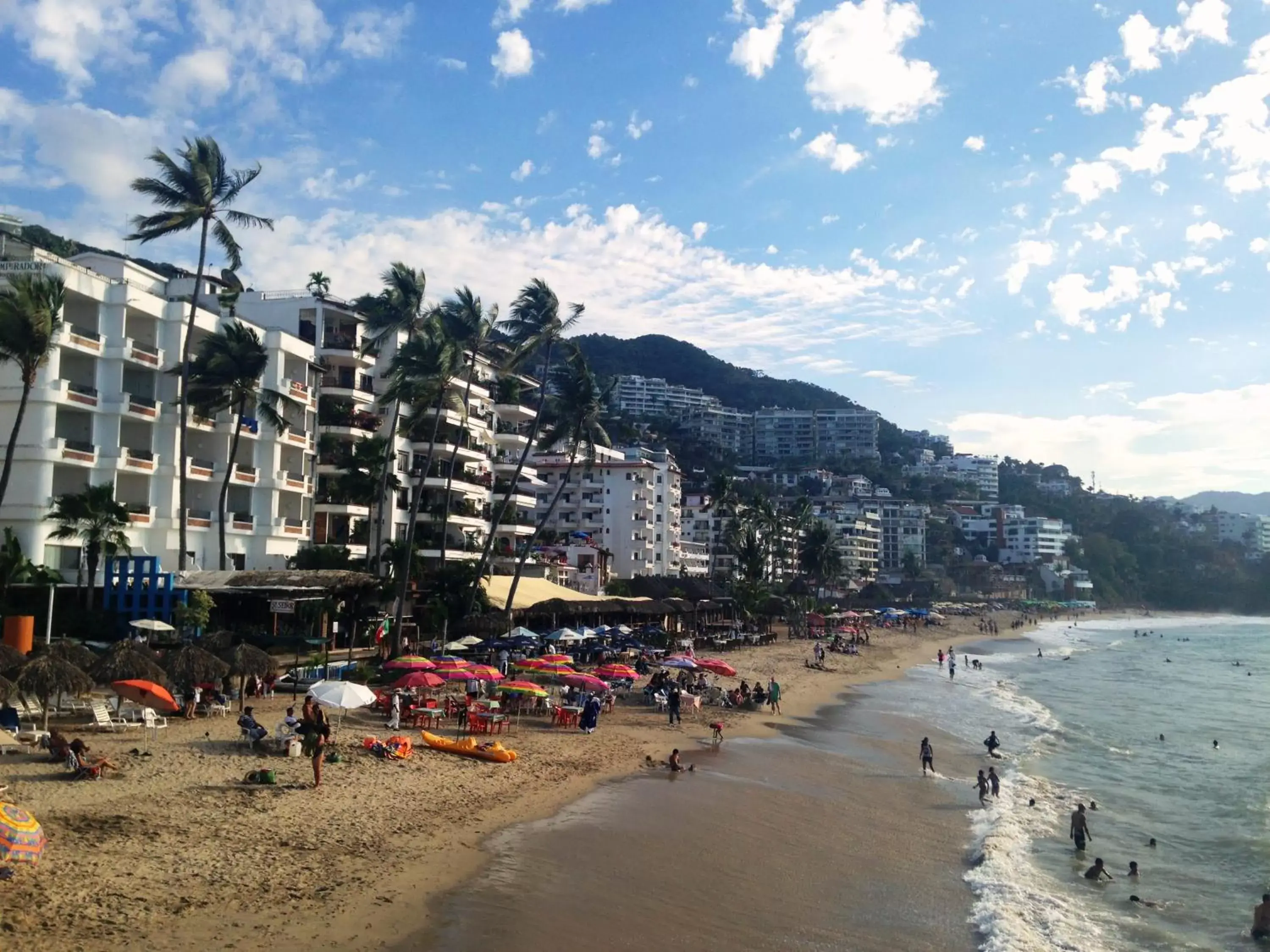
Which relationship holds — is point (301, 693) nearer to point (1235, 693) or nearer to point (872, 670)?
point (872, 670)

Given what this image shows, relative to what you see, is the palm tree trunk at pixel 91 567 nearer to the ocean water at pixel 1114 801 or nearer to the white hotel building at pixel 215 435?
the white hotel building at pixel 215 435

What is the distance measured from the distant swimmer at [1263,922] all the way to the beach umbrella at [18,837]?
17.7m

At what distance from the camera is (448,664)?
85.8ft

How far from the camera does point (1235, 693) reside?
53000 mm

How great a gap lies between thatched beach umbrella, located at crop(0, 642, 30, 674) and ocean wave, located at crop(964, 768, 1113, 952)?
1805 cm

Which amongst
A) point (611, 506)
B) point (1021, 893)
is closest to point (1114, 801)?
point (1021, 893)

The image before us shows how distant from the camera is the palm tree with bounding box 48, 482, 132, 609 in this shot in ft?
102

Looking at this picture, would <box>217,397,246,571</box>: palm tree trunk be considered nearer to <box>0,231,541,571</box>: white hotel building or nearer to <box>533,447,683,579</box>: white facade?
<box>0,231,541,571</box>: white hotel building

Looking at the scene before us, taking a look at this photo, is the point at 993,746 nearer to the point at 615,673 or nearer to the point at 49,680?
the point at 615,673

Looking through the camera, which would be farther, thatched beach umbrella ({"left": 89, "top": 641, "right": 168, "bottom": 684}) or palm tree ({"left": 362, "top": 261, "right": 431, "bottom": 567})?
palm tree ({"left": 362, "top": 261, "right": 431, "bottom": 567})

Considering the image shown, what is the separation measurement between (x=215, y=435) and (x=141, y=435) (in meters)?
4.14

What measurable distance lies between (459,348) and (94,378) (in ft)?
46.4

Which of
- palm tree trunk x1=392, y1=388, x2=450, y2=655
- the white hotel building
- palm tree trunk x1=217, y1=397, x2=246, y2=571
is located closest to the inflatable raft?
palm tree trunk x1=392, y1=388, x2=450, y2=655

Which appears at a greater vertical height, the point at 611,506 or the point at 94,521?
the point at 611,506
